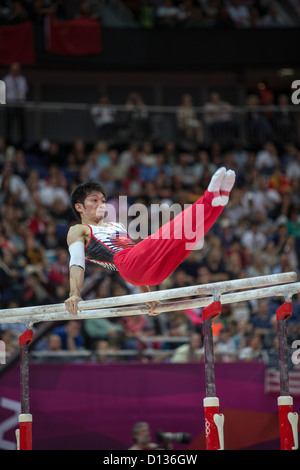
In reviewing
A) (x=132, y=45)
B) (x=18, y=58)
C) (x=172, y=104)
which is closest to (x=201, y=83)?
(x=172, y=104)

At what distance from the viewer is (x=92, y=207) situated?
5.23m

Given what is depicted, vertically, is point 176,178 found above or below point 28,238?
above

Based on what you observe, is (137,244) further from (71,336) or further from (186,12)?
(186,12)

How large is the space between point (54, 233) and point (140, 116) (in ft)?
12.5

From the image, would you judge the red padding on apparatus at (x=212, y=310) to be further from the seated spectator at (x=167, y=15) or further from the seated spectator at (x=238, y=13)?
Result: the seated spectator at (x=238, y=13)

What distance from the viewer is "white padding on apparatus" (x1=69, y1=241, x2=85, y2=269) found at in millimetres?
4828

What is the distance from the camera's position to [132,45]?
45.1 feet

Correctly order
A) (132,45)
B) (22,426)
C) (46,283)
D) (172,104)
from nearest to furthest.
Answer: (22,426) < (46,283) < (132,45) < (172,104)

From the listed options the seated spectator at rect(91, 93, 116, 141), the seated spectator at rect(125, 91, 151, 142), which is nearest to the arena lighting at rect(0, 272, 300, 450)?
the seated spectator at rect(125, 91, 151, 142)

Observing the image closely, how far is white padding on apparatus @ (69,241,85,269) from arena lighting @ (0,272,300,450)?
33cm

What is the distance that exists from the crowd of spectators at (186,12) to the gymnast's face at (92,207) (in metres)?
8.77

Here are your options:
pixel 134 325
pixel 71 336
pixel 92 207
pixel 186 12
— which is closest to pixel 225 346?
pixel 134 325

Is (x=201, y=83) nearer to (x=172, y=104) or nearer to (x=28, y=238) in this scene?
(x=172, y=104)
